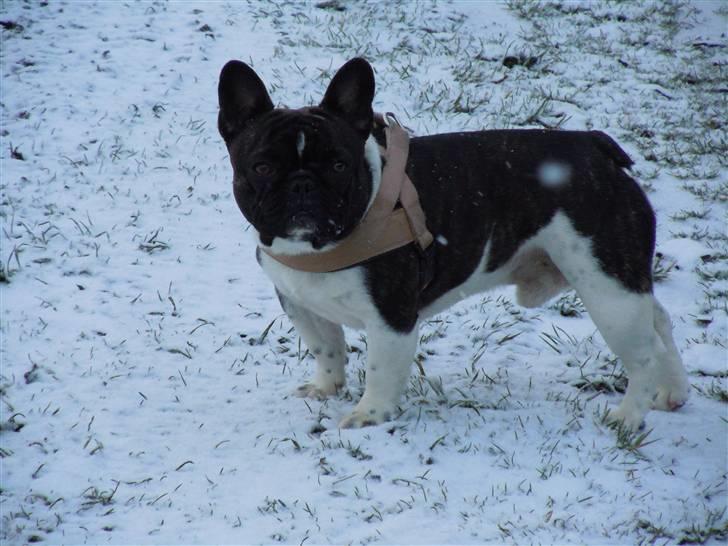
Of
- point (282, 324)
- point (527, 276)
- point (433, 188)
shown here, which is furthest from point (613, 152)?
point (282, 324)

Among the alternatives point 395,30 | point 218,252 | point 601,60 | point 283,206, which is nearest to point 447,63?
point 395,30

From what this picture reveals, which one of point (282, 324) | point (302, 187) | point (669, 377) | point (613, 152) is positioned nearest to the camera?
point (302, 187)

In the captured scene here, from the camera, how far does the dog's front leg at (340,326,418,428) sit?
422cm

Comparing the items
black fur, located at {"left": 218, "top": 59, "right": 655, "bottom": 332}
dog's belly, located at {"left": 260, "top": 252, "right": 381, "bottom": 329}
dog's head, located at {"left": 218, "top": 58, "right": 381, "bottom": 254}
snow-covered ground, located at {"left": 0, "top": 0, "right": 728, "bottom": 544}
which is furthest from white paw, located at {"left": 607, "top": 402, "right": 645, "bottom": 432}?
dog's head, located at {"left": 218, "top": 58, "right": 381, "bottom": 254}

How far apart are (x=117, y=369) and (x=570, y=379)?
2.59 m

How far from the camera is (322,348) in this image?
4.79m

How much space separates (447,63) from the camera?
32.7ft

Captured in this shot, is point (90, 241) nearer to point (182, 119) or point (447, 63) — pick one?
point (182, 119)

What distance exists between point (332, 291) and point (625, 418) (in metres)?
1.61

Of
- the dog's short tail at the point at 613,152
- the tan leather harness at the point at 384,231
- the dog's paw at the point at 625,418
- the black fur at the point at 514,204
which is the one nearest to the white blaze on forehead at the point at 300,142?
the tan leather harness at the point at 384,231

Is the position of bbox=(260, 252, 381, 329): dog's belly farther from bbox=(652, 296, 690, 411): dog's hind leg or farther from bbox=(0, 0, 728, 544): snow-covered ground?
bbox=(652, 296, 690, 411): dog's hind leg

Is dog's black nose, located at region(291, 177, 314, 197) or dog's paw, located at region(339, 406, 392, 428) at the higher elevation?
dog's black nose, located at region(291, 177, 314, 197)

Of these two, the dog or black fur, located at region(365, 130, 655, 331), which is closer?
the dog

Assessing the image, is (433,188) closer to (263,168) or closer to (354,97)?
(354,97)
